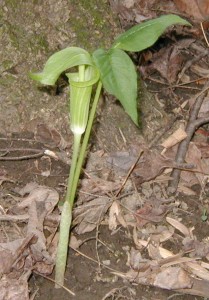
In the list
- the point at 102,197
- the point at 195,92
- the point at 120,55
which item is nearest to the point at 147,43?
the point at 120,55

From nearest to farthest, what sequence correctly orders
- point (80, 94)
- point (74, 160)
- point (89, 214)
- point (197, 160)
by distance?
point (80, 94)
point (74, 160)
point (89, 214)
point (197, 160)

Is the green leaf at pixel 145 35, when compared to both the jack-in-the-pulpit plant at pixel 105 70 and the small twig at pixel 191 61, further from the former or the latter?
the small twig at pixel 191 61

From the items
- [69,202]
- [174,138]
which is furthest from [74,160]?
[174,138]

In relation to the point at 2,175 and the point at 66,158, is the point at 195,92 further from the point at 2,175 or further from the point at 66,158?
the point at 2,175

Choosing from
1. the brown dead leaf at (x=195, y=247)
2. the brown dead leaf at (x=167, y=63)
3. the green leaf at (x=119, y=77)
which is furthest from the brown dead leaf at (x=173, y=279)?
the brown dead leaf at (x=167, y=63)

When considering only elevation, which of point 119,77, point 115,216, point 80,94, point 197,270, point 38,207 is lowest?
point 197,270

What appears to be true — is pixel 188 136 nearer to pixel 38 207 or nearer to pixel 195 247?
pixel 195 247

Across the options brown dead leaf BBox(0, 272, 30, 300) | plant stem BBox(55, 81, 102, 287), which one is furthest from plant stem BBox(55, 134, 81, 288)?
brown dead leaf BBox(0, 272, 30, 300)
